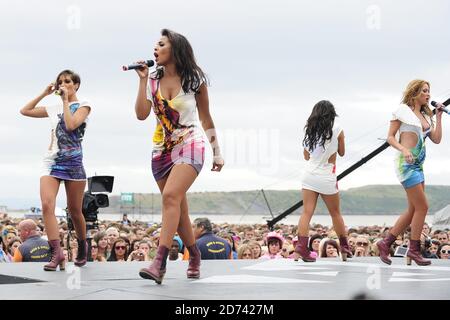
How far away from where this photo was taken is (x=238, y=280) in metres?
6.09

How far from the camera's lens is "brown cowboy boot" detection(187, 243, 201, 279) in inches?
248

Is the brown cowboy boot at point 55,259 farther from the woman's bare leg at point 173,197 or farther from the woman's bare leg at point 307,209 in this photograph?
the woman's bare leg at point 307,209

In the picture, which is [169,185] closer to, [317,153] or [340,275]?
[340,275]

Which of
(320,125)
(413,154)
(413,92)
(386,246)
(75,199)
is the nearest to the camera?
(75,199)

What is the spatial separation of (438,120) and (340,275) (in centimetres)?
204

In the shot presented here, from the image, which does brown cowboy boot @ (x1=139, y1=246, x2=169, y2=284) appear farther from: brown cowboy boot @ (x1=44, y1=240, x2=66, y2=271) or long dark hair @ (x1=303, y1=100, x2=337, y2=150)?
long dark hair @ (x1=303, y1=100, x2=337, y2=150)

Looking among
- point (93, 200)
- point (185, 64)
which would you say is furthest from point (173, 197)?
point (93, 200)

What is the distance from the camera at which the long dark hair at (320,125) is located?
27.6ft

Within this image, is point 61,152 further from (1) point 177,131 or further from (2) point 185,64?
(2) point 185,64

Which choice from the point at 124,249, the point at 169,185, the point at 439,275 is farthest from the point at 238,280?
the point at 124,249

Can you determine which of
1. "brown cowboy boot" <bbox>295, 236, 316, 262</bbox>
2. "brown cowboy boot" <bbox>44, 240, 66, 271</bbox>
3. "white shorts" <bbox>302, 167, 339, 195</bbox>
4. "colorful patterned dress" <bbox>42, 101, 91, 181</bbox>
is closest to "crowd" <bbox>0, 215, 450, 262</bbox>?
"brown cowboy boot" <bbox>295, 236, 316, 262</bbox>

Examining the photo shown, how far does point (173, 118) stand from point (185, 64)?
42 centimetres

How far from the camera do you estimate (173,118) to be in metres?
5.80

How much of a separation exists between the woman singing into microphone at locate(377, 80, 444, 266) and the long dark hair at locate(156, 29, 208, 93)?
2.62 meters
